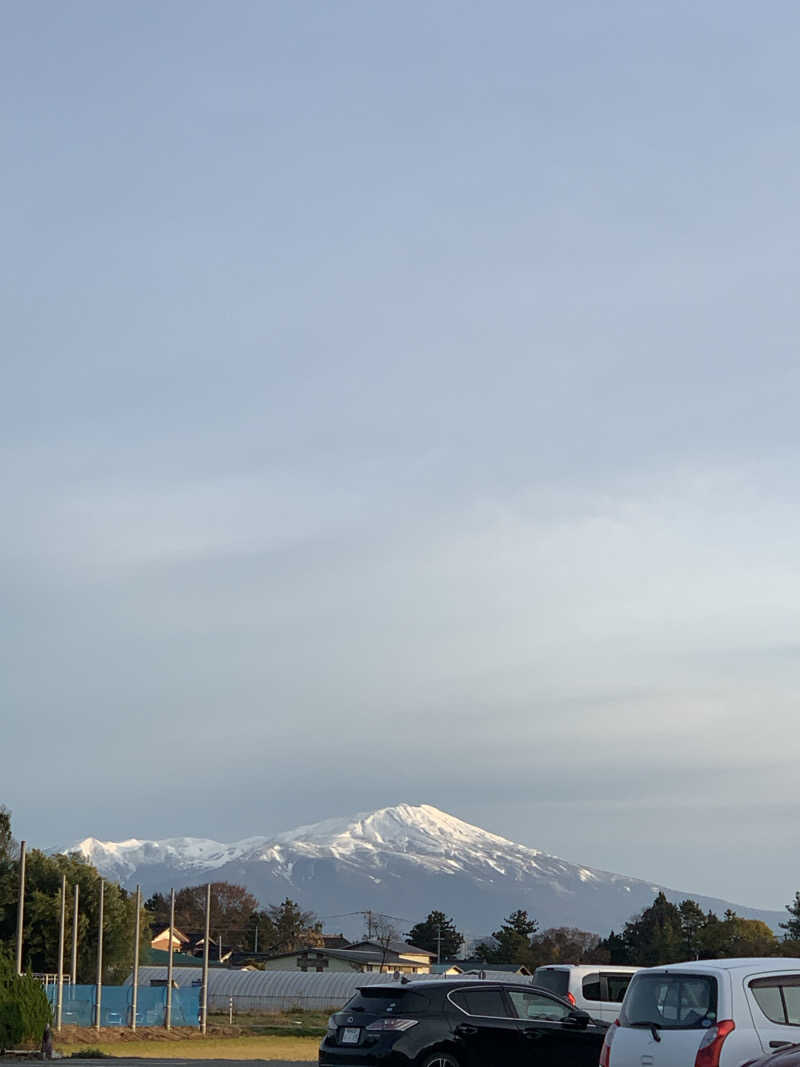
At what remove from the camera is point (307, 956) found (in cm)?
11400

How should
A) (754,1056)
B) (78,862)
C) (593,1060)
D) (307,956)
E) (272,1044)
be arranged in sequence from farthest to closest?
(307,956)
(78,862)
(272,1044)
(593,1060)
(754,1056)

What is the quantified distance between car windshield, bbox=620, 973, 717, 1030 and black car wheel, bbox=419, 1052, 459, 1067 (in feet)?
15.7

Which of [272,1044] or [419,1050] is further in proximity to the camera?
[272,1044]

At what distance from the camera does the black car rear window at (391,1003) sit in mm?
17953

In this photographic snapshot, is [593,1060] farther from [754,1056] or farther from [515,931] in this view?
[515,931]

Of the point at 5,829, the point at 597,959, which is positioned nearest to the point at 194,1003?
the point at 5,829

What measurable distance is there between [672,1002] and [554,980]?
9.58 metres

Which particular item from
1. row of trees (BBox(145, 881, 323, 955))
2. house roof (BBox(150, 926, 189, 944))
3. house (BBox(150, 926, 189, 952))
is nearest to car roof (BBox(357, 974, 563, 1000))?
house (BBox(150, 926, 189, 952))

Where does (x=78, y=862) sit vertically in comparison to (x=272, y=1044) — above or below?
above

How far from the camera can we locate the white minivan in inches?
496

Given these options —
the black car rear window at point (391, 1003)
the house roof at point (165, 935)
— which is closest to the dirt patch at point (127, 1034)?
the black car rear window at point (391, 1003)

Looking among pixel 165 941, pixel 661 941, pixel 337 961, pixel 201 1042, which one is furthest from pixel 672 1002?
pixel 165 941

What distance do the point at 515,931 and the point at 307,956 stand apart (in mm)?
22540

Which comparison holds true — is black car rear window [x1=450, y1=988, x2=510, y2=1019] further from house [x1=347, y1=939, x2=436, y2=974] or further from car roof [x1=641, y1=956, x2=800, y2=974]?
house [x1=347, y1=939, x2=436, y2=974]
